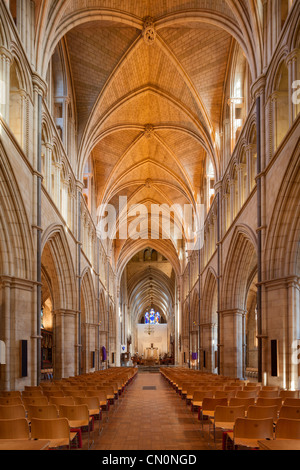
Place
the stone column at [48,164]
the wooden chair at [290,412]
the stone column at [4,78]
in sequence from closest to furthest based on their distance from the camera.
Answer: the wooden chair at [290,412] < the stone column at [4,78] < the stone column at [48,164]

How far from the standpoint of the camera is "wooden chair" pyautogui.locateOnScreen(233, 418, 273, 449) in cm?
561

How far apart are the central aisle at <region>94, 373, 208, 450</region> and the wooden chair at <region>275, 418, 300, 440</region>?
2507 mm

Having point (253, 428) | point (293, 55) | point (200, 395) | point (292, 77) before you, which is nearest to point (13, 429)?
point (253, 428)

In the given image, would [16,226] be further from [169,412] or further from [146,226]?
[146,226]

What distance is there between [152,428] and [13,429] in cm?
454

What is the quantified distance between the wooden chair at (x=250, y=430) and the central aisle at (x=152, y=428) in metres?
1.95

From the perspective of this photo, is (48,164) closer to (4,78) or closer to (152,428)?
(4,78)

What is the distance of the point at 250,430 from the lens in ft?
18.7

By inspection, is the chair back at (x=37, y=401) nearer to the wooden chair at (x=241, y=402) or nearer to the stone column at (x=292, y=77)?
the wooden chair at (x=241, y=402)

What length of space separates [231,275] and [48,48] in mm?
12207

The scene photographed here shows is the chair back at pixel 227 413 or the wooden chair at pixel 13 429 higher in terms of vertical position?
the wooden chair at pixel 13 429

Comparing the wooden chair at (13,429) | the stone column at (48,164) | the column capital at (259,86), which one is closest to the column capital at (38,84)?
the stone column at (48,164)

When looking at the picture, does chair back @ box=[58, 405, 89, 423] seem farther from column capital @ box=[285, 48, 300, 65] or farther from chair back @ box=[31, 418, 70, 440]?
column capital @ box=[285, 48, 300, 65]

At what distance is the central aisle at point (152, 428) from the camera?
763 cm
